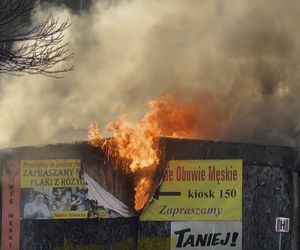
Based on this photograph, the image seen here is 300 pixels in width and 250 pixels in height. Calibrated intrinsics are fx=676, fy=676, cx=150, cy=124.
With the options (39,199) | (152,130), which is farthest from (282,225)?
(39,199)

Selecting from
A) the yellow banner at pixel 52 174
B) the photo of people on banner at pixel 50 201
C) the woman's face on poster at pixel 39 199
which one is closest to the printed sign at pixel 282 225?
the photo of people on banner at pixel 50 201

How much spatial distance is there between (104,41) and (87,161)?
363 centimetres

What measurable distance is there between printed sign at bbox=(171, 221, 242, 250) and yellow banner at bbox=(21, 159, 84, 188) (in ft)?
7.02

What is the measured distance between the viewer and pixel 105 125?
14.0 meters

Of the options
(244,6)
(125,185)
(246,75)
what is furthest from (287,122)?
(125,185)

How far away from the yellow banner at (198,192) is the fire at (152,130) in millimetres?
326

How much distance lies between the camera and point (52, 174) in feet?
42.2

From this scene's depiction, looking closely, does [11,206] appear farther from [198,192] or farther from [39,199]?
[198,192]

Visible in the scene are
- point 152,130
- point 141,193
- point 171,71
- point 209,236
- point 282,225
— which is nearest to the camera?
point 282,225

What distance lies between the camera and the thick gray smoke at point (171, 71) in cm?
1377

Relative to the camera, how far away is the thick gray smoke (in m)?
13.8

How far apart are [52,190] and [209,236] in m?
3.08

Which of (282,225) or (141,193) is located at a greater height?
(141,193)

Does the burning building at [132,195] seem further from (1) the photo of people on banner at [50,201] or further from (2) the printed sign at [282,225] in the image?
(2) the printed sign at [282,225]
